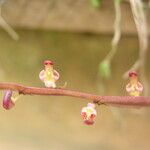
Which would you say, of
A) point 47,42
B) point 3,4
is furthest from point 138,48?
point 3,4

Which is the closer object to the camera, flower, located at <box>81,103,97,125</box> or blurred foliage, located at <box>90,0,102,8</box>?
flower, located at <box>81,103,97,125</box>

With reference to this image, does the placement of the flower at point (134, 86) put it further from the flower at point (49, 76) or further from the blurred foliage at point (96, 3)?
the blurred foliage at point (96, 3)

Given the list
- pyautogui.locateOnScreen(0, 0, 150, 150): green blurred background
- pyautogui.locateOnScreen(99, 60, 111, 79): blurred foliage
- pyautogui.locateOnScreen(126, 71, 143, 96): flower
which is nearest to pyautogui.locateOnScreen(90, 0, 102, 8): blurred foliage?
pyautogui.locateOnScreen(0, 0, 150, 150): green blurred background

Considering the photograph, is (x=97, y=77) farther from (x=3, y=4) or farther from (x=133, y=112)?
(x=3, y=4)

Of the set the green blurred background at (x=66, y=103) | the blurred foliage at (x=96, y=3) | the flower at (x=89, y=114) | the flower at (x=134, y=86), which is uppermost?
the blurred foliage at (x=96, y=3)

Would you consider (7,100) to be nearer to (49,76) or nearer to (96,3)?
(49,76)

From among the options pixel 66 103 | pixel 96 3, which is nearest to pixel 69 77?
pixel 66 103

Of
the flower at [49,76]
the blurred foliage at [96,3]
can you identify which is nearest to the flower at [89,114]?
the flower at [49,76]

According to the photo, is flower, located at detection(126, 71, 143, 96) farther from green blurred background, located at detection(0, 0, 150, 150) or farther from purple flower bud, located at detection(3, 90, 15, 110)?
green blurred background, located at detection(0, 0, 150, 150)

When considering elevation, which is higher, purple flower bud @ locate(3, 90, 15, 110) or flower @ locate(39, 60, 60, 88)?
flower @ locate(39, 60, 60, 88)
